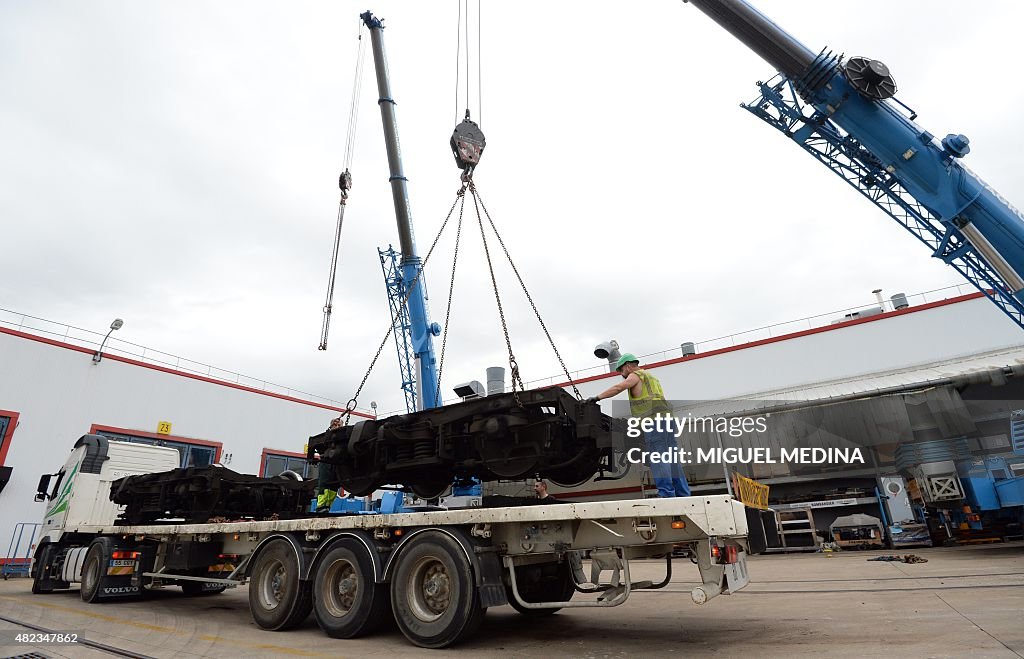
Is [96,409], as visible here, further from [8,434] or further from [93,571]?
[93,571]

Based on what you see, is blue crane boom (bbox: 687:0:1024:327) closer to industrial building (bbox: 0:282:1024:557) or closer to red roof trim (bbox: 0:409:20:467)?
industrial building (bbox: 0:282:1024:557)

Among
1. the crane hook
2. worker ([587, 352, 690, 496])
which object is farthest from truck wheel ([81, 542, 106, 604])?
the crane hook

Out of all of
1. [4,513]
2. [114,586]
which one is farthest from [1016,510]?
[4,513]

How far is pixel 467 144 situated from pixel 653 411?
6591mm

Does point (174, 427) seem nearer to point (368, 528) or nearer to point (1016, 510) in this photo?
point (368, 528)

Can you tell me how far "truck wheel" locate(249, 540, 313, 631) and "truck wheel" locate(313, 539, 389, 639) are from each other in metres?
0.22

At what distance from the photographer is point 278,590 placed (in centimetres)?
578

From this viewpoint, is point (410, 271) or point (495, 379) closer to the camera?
point (410, 271)

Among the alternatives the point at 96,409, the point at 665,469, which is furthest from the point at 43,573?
the point at 665,469

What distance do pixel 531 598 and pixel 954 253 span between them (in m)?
12.0

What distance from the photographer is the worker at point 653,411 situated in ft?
16.2

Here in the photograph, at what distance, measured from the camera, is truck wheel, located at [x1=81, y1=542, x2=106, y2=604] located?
7566 mm

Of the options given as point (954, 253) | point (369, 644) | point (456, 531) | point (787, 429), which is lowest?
Result: point (369, 644)

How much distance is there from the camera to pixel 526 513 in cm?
444
